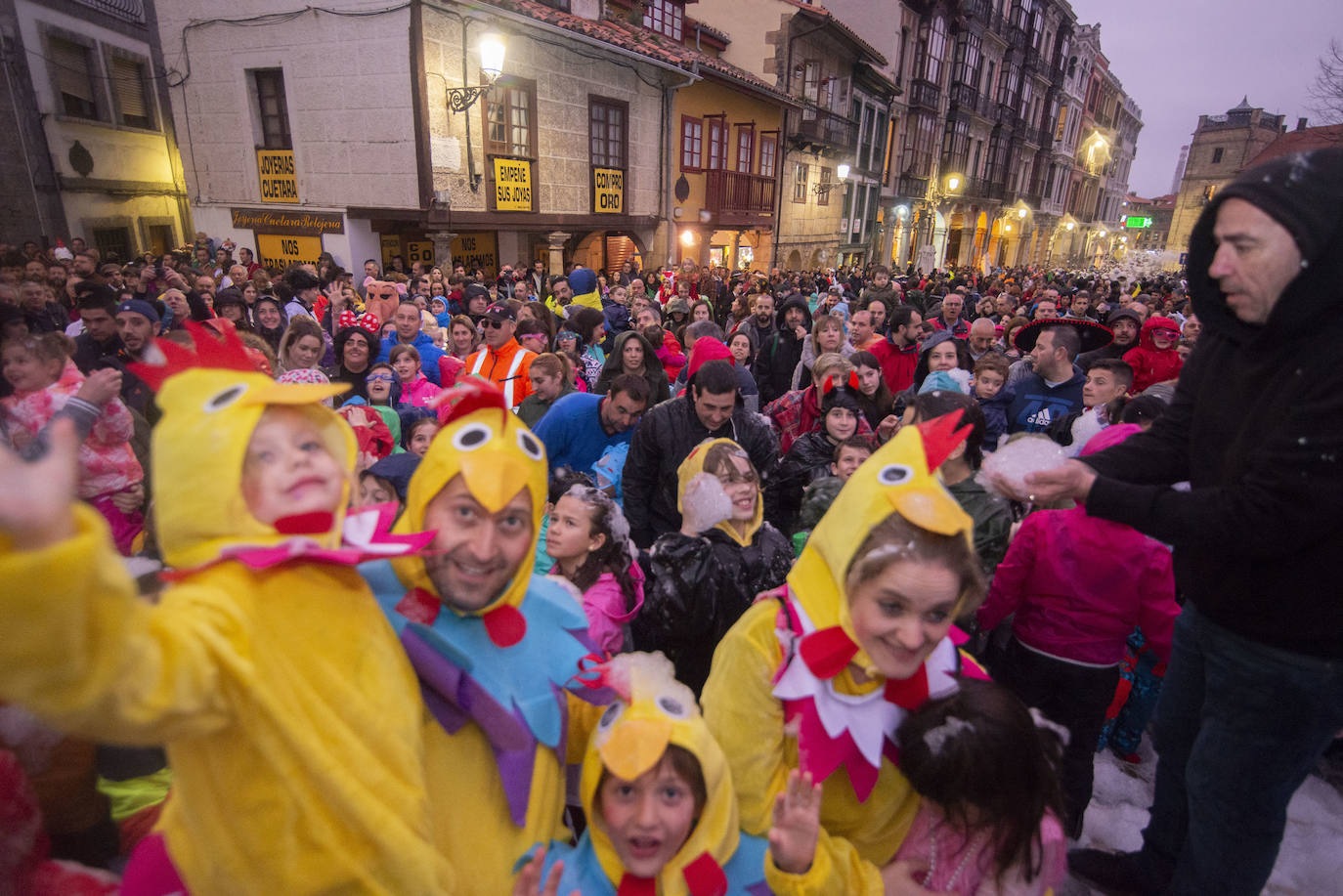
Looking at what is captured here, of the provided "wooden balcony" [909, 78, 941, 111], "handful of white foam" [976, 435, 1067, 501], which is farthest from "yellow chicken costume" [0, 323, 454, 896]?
"wooden balcony" [909, 78, 941, 111]

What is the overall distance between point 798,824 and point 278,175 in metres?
14.3

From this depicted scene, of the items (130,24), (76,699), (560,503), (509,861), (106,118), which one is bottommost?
(509,861)

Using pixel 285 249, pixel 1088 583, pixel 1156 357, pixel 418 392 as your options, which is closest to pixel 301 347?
pixel 418 392

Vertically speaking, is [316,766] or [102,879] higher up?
[316,766]

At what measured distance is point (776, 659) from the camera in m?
1.55

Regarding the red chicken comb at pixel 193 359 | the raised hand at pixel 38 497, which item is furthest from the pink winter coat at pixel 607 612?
the raised hand at pixel 38 497

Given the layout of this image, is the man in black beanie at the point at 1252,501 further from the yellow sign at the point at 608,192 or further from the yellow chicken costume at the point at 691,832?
the yellow sign at the point at 608,192

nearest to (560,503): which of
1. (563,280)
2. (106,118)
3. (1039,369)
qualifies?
(1039,369)

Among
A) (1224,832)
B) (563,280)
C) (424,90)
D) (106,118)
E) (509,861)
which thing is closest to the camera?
(509,861)

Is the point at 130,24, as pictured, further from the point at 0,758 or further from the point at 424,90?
the point at 0,758

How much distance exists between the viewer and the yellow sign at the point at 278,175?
465 inches

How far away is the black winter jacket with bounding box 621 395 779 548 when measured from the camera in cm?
339

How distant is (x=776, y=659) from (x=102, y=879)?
147 centimetres

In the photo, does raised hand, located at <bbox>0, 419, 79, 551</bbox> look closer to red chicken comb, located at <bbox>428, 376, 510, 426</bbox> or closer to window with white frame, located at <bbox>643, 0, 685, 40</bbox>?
red chicken comb, located at <bbox>428, 376, 510, 426</bbox>
